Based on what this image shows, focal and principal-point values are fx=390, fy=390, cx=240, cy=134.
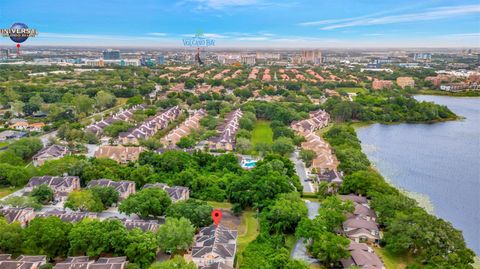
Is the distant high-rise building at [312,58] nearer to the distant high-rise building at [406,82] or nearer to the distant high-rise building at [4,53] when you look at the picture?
the distant high-rise building at [406,82]

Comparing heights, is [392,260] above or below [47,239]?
below

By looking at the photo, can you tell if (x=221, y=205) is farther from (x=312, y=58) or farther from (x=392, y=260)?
(x=312, y=58)

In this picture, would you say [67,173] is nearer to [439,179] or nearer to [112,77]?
[439,179]

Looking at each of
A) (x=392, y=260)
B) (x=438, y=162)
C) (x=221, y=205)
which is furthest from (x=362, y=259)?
(x=438, y=162)

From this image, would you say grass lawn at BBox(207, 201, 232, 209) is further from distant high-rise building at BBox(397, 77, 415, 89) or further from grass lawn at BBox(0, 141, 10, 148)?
distant high-rise building at BBox(397, 77, 415, 89)

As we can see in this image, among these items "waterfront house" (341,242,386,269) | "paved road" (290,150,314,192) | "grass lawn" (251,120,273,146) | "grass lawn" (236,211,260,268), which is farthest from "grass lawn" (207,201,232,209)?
"grass lawn" (251,120,273,146)

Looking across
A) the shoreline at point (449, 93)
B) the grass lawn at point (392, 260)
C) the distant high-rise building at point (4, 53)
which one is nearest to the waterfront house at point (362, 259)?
the grass lawn at point (392, 260)
